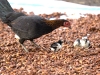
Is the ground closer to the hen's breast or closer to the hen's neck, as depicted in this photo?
the hen's breast

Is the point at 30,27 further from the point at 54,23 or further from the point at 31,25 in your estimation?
the point at 54,23

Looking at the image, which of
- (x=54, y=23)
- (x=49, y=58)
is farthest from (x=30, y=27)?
(x=49, y=58)

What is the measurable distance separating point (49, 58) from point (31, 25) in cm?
57

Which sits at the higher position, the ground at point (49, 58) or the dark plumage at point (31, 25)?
the dark plumage at point (31, 25)

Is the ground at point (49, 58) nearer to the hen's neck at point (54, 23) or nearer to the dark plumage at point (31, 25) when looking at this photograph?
the dark plumage at point (31, 25)

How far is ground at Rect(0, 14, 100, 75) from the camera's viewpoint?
4.12 m

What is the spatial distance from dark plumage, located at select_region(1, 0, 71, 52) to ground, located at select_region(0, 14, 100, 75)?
30 centimetres

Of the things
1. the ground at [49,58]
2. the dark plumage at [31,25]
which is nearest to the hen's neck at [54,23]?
the dark plumage at [31,25]

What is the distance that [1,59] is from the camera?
455cm

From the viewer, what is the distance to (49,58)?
461cm

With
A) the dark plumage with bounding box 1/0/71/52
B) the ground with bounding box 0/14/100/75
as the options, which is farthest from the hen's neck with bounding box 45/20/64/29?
the ground with bounding box 0/14/100/75

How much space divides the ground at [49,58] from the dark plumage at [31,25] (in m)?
0.30

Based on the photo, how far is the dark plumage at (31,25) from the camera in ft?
15.2

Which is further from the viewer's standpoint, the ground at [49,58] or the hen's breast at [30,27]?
the hen's breast at [30,27]
